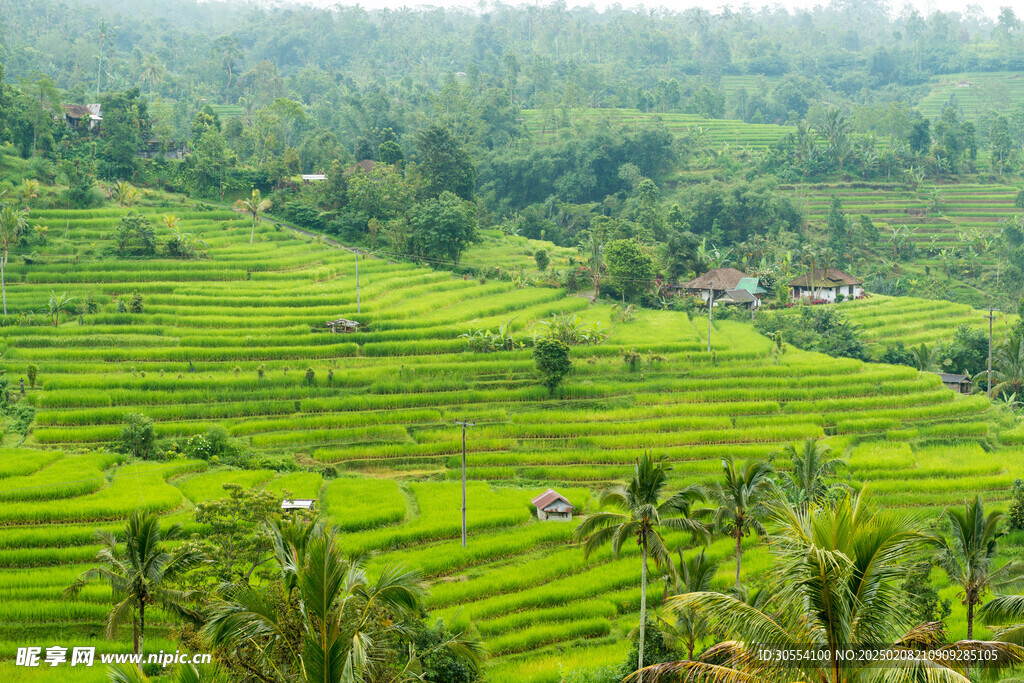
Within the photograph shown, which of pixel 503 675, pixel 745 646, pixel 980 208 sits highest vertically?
pixel 980 208

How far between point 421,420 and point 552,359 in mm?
4334

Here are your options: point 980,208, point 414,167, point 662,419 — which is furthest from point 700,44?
point 662,419

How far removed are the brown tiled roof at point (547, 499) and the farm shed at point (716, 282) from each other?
20152 millimetres

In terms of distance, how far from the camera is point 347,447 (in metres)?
24.3

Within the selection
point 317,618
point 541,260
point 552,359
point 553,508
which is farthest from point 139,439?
point 541,260

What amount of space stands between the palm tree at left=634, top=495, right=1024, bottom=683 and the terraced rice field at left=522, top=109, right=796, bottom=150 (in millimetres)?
56398

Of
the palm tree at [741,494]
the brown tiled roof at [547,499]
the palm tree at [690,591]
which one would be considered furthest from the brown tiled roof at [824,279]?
the palm tree at [690,591]

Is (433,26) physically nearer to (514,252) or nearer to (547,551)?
(514,252)

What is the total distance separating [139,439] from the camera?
2288 centimetres

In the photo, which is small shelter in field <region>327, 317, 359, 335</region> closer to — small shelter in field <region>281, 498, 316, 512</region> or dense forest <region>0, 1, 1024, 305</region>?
dense forest <region>0, 1, 1024, 305</region>

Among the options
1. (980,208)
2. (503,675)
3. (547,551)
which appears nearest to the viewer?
(503,675)

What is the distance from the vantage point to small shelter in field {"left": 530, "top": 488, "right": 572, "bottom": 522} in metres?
20.8

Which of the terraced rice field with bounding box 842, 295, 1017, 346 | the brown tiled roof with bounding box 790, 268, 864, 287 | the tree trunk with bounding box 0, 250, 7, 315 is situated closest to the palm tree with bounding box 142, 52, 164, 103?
the tree trunk with bounding box 0, 250, 7, 315

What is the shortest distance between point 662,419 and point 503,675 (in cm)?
1325
